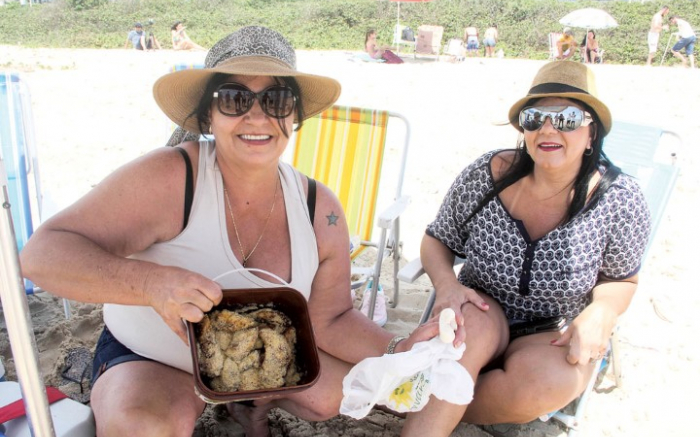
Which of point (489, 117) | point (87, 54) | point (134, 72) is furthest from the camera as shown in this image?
point (87, 54)

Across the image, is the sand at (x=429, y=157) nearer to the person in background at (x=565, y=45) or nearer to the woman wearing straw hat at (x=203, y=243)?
the woman wearing straw hat at (x=203, y=243)

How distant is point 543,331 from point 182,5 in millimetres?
29595

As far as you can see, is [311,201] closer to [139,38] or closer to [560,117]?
[560,117]

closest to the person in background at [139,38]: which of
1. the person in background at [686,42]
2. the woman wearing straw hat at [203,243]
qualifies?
the person in background at [686,42]

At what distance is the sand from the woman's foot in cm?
11

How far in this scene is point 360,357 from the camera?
6.78 feet

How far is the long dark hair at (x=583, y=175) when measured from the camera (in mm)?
2236

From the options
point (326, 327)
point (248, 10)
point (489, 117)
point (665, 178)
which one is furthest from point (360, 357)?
point (248, 10)

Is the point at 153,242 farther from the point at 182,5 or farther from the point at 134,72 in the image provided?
the point at 182,5

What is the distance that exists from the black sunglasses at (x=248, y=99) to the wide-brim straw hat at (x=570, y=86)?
3.26 feet

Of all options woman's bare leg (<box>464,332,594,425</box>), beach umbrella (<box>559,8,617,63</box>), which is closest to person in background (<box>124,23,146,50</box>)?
beach umbrella (<box>559,8,617,63</box>)

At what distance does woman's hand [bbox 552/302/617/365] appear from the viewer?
6.67 ft

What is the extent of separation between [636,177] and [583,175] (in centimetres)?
124

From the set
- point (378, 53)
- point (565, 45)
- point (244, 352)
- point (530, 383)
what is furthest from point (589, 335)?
point (565, 45)
